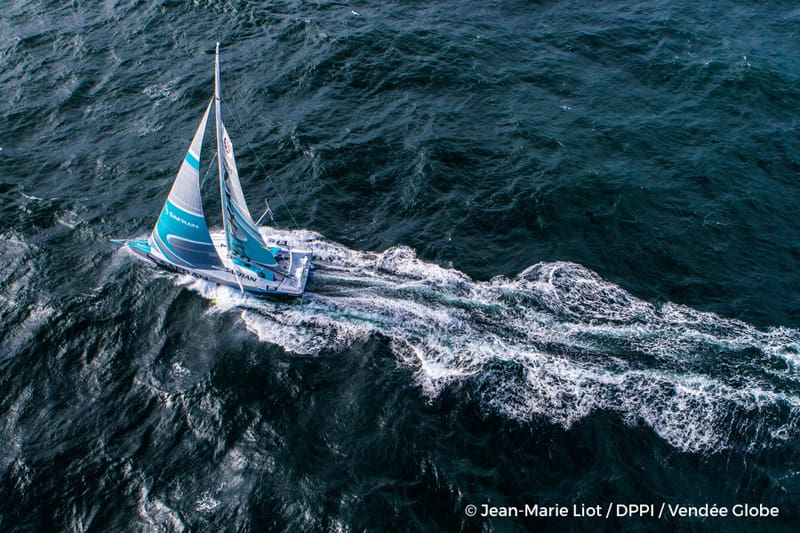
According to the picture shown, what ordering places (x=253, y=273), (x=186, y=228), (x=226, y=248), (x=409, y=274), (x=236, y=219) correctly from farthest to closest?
(x=226, y=248)
(x=409, y=274)
(x=253, y=273)
(x=236, y=219)
(x=186, y=228)

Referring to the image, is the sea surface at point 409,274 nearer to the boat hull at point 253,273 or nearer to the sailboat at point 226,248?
the boat hull at point 253,273

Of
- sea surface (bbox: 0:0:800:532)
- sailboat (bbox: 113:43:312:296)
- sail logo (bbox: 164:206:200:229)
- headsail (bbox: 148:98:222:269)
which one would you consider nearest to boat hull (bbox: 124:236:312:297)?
sailboat (bbox: 113:43:312:296)

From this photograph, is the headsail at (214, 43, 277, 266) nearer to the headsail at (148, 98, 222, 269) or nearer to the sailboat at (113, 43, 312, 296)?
the sailboat at (113, 43, 312, 296)

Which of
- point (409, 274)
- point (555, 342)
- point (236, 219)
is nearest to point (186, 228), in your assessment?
point (236, 219)

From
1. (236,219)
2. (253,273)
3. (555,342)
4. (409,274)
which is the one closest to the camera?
(555,342)

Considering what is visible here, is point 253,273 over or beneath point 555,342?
over

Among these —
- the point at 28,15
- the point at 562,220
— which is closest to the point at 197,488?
the point at 562,220

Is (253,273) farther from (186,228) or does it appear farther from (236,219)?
(186,228)
